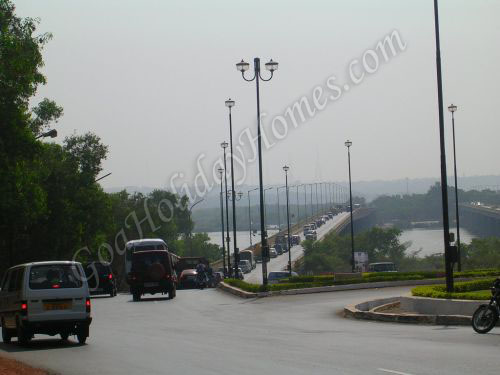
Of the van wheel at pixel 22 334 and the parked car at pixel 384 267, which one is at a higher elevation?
the van wheel at pixel 22 334

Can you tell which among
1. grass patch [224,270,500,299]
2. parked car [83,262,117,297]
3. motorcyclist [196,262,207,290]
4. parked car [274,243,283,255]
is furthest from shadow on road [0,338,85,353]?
parked car [274,243,283,255]

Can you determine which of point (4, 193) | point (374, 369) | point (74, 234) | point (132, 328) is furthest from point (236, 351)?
point (74, 234)

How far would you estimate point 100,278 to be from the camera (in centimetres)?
4603

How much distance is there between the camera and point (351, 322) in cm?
2459

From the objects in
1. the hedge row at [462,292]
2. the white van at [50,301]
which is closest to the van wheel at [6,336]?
the white van at [50,301]

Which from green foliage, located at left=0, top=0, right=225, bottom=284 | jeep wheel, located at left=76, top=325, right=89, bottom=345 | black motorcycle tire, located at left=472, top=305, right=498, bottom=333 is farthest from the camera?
green foliage, located at left=0, top=0, right=225, bottom=284

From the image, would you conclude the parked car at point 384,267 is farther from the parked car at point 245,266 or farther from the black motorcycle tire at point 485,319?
the black motorcycle tire at point 485,319

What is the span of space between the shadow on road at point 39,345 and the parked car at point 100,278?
24.2 metres

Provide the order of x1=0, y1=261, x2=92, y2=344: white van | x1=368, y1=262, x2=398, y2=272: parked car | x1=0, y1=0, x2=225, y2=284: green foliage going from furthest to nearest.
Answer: x1=368, y1=262, x2=398, y2=272: parked car, x1=0, y1=0, x2=225, y2=284: green foliage, x1=0, y1=261, x2=92, y2=344: white van

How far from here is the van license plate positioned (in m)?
19.2

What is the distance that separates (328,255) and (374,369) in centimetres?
11399

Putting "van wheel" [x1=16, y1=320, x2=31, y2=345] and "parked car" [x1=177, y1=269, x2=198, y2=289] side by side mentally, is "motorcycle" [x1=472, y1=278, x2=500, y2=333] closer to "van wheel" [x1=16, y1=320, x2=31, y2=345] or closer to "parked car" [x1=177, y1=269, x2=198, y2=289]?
"van wheel" [x1=16, y1=320, x2=31, y2=345]

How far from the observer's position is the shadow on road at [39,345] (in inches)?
751

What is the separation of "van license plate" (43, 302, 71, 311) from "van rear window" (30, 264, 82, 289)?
356 millimetres
